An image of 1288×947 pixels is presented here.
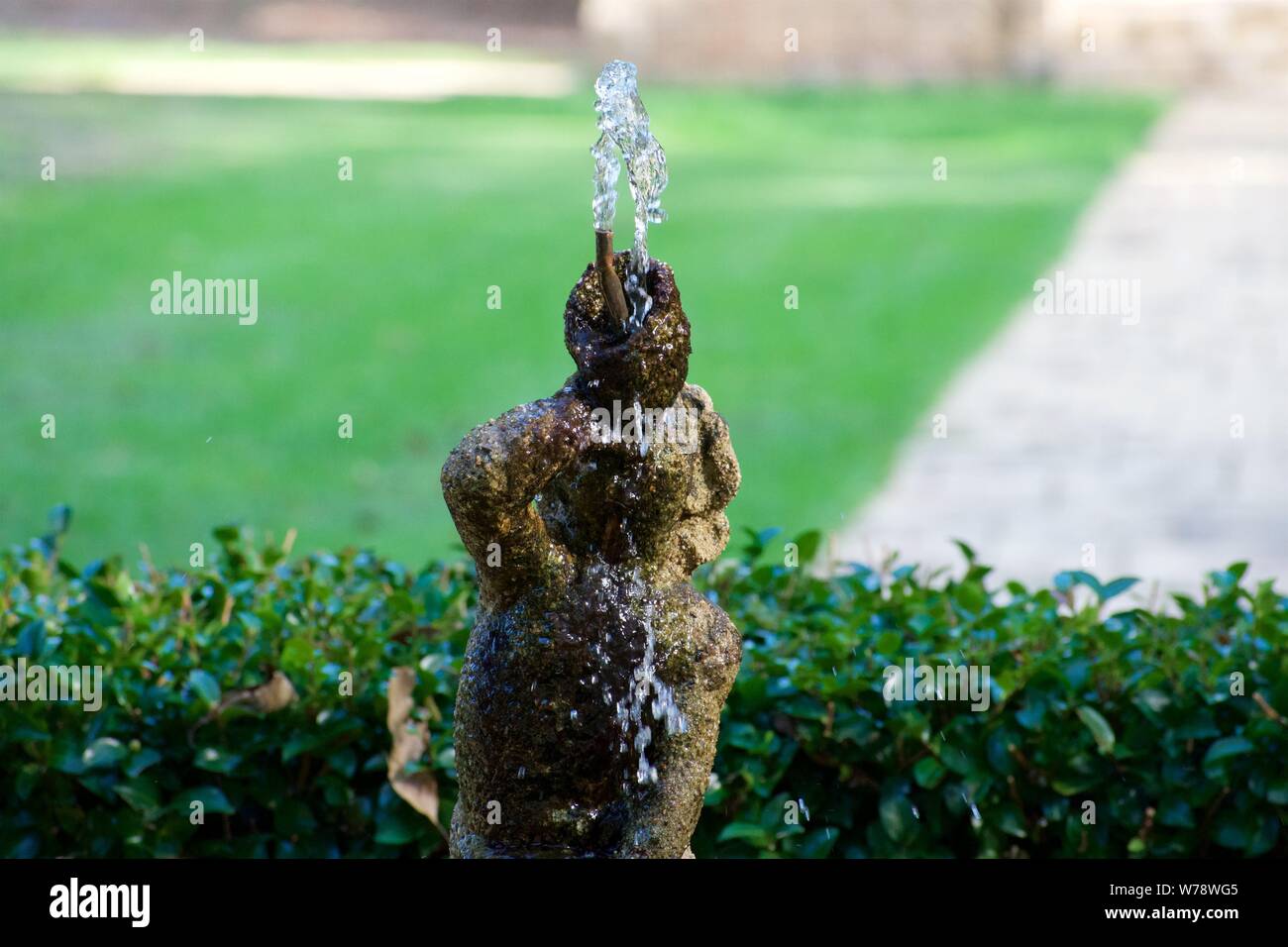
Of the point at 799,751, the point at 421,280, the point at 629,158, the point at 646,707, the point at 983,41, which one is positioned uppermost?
the point at 983,41

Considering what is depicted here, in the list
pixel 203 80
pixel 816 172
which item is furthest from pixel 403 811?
pixel 203 80

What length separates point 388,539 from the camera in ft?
25.6

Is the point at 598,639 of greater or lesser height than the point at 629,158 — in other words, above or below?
below

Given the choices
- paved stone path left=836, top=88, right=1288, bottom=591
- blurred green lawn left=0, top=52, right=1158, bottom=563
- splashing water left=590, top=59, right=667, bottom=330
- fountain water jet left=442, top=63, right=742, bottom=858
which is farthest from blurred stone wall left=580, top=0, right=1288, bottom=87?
fountain water jet left=442, top=63, right=742, bottom=858

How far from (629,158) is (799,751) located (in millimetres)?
1481

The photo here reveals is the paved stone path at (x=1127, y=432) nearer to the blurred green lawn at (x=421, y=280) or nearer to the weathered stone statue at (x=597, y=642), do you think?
the blurred green lawn at (x=421, y=280)

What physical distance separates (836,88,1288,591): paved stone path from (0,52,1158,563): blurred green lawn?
33cm

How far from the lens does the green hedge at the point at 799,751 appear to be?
3.69 metres

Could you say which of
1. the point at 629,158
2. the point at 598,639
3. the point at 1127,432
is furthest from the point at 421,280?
the point at 598,639

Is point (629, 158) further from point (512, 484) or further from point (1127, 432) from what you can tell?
point (1127, 432)

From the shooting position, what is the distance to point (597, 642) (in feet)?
9.07

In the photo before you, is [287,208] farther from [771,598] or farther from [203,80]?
[771,598]

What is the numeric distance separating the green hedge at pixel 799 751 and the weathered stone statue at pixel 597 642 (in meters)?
0.86

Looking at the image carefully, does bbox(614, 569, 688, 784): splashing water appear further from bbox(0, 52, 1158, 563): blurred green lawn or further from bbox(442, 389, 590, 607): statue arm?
bbox(0, 52, 1158, 563): blurred green lawn
